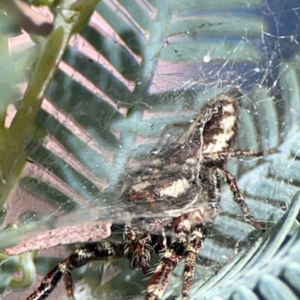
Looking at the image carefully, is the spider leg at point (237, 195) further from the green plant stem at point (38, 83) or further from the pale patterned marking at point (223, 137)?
the green plant stem at point (38, 83)

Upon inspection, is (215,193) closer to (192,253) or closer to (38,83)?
(192,253)

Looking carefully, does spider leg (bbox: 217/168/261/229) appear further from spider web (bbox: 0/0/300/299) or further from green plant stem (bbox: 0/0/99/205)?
green plant stem (bbox: 0/0/99/205)

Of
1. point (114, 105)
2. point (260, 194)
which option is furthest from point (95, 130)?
point (260, 194)

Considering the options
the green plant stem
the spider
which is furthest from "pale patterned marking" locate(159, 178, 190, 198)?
the green plant stem

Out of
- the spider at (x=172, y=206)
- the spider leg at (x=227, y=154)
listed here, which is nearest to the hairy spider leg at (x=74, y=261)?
the spider at (x=172, y=206)

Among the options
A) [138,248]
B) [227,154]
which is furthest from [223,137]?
[138,248]

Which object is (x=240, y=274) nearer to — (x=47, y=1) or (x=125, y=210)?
(x=125, y=210)

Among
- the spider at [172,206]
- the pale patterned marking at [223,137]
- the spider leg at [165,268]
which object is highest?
the pale patterned marking at [223,137]
